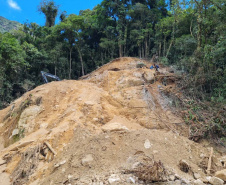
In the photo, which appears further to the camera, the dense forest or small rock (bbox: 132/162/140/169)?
the dense forest

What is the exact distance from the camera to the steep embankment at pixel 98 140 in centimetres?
368

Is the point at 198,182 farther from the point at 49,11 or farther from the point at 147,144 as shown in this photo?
the point at 49,11

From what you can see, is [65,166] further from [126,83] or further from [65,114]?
[126,83]

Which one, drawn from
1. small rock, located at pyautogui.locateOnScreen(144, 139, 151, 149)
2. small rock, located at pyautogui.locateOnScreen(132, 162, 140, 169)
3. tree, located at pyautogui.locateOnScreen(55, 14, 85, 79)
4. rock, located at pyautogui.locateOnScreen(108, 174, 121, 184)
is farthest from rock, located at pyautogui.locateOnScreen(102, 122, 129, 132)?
tree, located at pyautogui.locateOnScreen(55, 14, 85, 79)

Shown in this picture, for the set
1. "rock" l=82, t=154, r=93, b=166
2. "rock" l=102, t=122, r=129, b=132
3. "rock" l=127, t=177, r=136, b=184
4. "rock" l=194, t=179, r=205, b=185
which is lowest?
"rock" l=194, t=179, r=205, b=185

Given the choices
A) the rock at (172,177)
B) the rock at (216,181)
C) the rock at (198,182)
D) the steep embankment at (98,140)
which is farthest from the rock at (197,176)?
the rock at (172,177)

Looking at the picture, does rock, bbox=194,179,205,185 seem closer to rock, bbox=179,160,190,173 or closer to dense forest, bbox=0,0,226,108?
rock, bbox=179,160,190,173

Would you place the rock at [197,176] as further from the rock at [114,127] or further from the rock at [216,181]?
the rock at [114,127]

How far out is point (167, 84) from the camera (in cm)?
890

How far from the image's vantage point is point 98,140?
15.3ft

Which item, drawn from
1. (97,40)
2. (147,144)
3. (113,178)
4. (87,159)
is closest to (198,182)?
(147,144)

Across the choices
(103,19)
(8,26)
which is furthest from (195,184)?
(8,26)

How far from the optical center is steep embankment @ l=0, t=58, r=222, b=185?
368 centimetres

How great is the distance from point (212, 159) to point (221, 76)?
4391 millimetres
